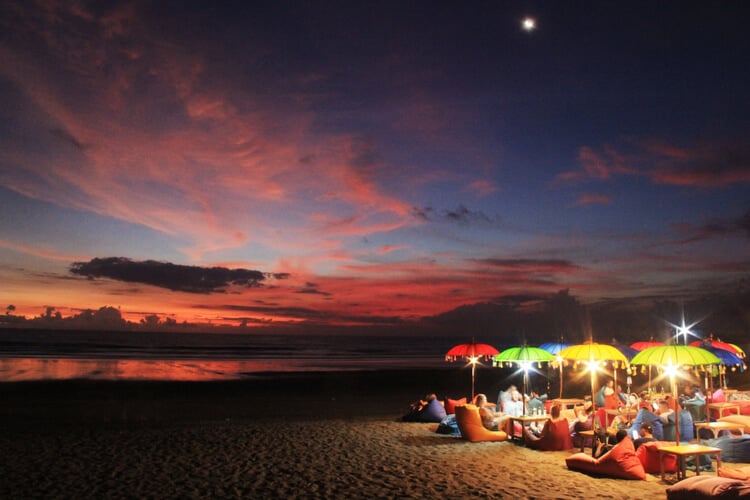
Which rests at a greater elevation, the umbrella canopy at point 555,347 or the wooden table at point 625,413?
the umbrella canopy at point 555,347

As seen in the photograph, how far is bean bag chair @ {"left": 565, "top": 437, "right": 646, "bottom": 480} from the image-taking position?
9.05 meters

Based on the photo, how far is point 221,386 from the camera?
26.3 m

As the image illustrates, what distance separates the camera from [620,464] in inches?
357

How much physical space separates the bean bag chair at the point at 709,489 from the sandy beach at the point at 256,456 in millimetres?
1019

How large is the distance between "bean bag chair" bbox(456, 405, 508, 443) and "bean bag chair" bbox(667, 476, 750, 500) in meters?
5.37

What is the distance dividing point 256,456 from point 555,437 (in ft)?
20.3

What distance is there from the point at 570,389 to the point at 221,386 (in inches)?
700

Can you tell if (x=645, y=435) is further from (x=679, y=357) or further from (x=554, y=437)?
(x=679, y=357)

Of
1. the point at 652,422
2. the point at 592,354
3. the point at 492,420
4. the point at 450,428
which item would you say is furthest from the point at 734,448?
the point at 450,428

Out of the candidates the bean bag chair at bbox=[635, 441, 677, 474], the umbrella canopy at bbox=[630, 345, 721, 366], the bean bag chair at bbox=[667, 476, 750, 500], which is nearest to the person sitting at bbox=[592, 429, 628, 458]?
the bean bag chair at bbox=[635, 441, 677, 474]

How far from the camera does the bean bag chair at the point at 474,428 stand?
41.1 feet

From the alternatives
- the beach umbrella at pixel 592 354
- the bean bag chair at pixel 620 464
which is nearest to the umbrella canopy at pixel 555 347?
the beach umbrella at pixel 592 354

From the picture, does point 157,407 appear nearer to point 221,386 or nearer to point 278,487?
point 221,386

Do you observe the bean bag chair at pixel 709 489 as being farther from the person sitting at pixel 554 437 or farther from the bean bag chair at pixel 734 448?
the person sitting at pixel 554 437
